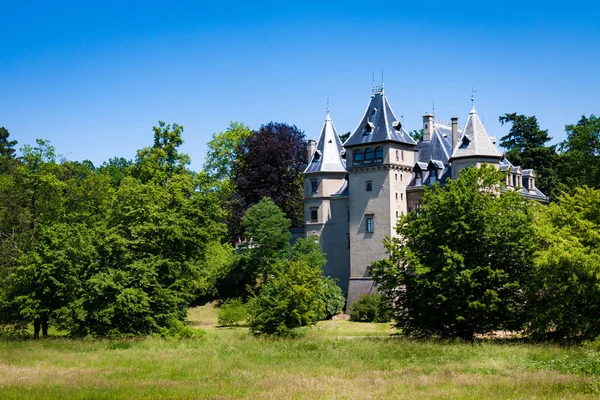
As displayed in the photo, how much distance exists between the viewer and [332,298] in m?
59.8

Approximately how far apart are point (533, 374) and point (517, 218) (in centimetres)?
1506

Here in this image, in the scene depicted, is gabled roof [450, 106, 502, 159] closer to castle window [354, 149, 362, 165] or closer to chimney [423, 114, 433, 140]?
chimney [423, 114, 433, 140]

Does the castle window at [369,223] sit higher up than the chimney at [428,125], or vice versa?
the chimney at [428,125]

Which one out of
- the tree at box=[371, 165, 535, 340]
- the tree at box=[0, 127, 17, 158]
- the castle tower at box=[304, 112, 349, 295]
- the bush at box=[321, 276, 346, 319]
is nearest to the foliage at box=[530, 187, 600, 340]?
the tree at box=[371, 165, 535, 340]

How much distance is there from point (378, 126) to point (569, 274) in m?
29.1

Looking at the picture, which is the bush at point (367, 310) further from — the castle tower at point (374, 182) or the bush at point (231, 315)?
the bush at point (231, 315)

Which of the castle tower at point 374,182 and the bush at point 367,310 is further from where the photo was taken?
the castle tower at point 374,182

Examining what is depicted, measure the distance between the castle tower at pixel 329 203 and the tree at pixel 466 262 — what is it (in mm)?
23702

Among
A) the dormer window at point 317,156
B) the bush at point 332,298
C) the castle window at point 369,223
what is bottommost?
the bush at point 332,298

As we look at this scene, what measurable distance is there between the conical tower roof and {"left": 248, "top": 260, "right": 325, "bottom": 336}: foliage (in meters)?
21.2

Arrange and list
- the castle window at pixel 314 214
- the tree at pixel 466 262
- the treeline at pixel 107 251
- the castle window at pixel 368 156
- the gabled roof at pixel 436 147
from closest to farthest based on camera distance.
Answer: the tree at pixel 466 262 < the treeline at pixel 107 251 < the castle window at pixel 368 156 < the gabled roof at pixel 436 147 < the castle window at pixel 314 214

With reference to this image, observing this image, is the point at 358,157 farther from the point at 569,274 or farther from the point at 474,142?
the point at 569,274

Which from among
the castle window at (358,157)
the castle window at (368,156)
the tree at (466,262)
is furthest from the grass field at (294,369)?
the castle window at (358,157)

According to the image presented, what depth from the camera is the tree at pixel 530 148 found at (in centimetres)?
8031
